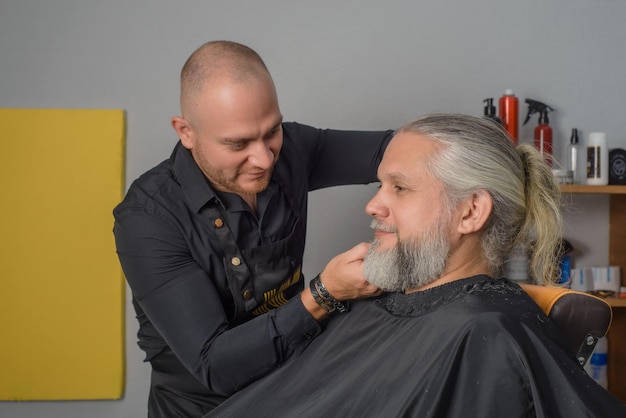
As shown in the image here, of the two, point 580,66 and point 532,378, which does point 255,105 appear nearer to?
point 532,378

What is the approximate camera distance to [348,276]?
1.62 m

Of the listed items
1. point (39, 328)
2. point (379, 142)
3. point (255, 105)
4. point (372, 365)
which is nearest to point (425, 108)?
point (379, 142)

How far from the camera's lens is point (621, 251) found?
123 inches

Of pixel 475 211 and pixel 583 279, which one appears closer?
pixel 475 211

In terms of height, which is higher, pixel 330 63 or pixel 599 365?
pixel 330 63

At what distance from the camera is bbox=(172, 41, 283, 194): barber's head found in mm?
1721

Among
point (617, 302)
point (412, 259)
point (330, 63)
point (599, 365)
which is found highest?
point (330, 63)

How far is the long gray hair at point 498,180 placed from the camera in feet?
5.32

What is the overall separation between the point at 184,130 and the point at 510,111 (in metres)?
1.59

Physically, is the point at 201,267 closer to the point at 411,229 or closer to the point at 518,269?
the point at 411,229

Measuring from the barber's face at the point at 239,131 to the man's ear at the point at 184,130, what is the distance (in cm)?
1

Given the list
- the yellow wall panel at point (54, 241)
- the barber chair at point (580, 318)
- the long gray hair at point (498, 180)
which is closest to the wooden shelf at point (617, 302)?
the long gray hair at point (498, 180)

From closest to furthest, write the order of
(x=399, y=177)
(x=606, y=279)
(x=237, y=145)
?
(x=399, y=177) < (x=237, y=145) < (x=606, y=279)

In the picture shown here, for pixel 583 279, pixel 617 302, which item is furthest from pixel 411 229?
pixel 583 279
